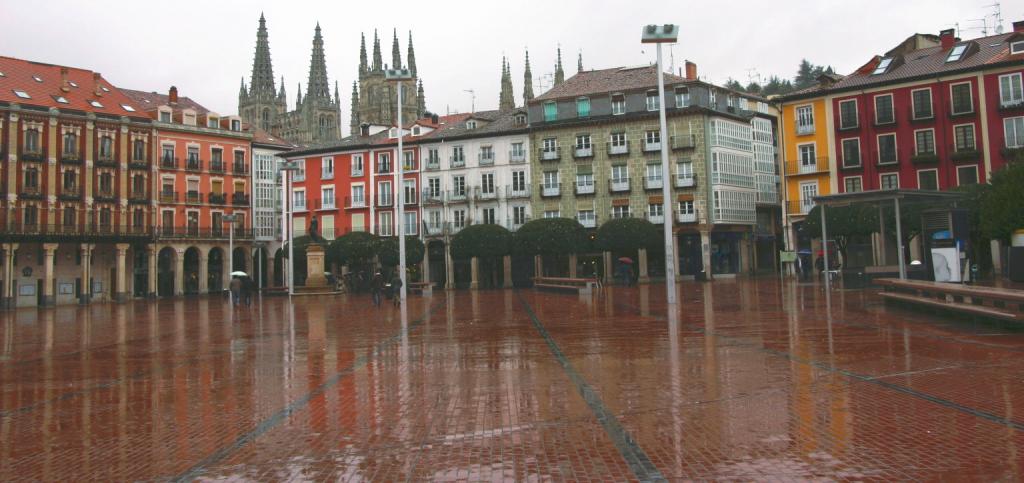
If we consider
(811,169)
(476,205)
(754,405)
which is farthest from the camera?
(476,205)

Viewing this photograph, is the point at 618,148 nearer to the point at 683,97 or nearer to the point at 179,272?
the point at 683,97

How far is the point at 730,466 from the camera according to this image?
19.6 feet

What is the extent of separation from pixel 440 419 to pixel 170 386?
500 centimetres

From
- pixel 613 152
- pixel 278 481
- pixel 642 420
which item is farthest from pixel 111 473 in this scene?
pixel 613 152

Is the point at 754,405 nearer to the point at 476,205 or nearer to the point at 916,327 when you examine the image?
the point at 916,327

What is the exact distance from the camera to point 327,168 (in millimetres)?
70125

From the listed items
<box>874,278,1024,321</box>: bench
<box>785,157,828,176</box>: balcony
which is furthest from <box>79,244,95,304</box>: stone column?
<box>874,278,1024,321</box>: bench

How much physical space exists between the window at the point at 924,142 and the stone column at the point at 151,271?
5545 cm

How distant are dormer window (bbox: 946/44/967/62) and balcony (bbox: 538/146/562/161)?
2733 centimetres

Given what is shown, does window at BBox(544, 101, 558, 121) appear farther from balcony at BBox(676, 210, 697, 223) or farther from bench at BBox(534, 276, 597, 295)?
bench at BBox(534, 276, 597, 295)

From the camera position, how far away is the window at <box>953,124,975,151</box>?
48.0 m

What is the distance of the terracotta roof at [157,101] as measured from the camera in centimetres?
7150

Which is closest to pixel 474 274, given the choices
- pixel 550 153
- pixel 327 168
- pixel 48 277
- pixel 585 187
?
pixel 585 187

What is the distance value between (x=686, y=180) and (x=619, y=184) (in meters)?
5.09
